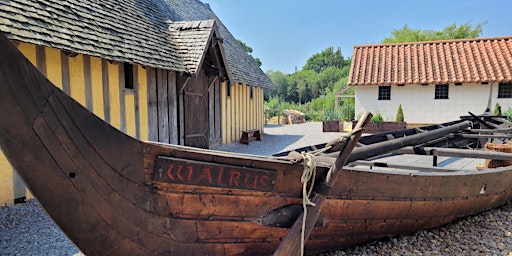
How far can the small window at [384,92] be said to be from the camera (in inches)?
666

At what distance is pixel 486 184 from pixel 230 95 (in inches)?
357

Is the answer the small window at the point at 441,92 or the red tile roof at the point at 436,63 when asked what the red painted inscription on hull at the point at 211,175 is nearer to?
the red tile roof at the point at 436,63

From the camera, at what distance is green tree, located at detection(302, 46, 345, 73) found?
71250 mm

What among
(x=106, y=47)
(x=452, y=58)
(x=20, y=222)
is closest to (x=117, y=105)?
(x=106, y=47)

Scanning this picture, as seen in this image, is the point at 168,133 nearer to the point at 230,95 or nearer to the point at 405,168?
the point at 230,95

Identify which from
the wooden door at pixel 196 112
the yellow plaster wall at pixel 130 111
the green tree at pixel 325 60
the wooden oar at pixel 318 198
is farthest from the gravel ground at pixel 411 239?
the green tree at pixel 325 60

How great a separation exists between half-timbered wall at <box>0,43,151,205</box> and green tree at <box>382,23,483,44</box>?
34.9 metres

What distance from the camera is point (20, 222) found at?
401 centimetres

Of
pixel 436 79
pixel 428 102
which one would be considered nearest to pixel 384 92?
pixel 428 102

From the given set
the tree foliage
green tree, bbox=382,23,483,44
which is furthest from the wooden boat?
green tree, bbox=382,23,483,44

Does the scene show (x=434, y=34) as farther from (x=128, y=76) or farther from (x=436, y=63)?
(x=128, y=76)

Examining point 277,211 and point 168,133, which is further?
point 168,133

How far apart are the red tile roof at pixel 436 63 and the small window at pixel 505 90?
0.81 m

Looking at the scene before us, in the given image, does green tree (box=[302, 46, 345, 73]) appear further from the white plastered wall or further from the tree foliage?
the white plastered wall
